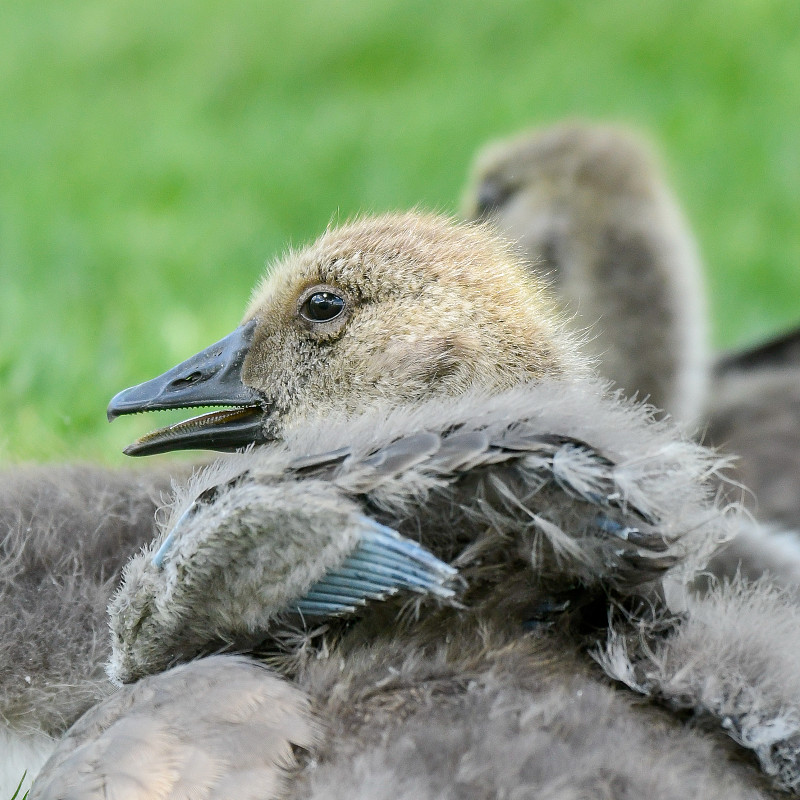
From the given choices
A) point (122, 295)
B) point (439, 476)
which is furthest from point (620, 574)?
point (122, 295)

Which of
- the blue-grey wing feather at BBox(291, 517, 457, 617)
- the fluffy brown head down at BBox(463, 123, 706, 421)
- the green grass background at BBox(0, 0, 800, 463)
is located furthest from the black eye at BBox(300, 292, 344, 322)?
the fluffy brown head down at BBox(463, 123, 706, 421)

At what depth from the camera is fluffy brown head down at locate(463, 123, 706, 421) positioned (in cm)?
486

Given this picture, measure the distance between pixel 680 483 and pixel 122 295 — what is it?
4.24 meters

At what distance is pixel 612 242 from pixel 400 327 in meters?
2.51

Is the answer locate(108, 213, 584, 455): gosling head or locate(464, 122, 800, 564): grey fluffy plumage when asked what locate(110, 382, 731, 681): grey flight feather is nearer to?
locate(108, 213, 584, 455): gosling head

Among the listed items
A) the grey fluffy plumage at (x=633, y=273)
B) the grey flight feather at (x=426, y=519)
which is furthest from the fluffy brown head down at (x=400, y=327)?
the grey fluffy plumage at (x=633, y=273)

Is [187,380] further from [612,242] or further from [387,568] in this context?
[612,242]

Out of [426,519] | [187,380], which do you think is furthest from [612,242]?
[426,519]

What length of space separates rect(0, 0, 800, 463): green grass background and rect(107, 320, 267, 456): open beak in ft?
3.83

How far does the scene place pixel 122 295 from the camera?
588cm

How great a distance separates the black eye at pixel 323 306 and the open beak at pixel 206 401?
0.15 meters

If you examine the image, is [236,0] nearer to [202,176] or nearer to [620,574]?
[202,176]

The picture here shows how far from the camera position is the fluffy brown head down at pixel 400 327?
8.70ft

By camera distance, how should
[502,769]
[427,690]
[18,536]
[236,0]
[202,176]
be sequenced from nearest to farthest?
[502,769] < [427,690] < [18,536] < [202,176] < [236,0]
